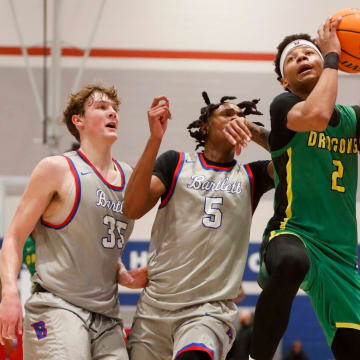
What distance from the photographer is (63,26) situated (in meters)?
9.66

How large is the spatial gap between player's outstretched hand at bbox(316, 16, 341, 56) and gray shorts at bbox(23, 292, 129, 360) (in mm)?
2005

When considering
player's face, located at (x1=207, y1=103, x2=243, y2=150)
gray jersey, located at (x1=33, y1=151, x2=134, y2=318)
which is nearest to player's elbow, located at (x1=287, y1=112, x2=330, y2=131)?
player's face, located at (x1=207, y1=103, x2=243, y2=150)

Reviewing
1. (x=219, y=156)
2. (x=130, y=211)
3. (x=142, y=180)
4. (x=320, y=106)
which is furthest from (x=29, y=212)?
(x=320, y=106)

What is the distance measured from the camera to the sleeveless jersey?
11.0 feet

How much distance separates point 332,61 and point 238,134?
72 cm

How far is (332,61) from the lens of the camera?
3.25m

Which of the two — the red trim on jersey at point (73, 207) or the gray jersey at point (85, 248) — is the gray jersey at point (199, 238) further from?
the red trim on jersey at point (73, 207)

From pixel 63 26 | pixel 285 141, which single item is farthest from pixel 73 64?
pixel 285 141

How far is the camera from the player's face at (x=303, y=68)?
356 cm

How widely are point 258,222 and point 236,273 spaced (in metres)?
5.31

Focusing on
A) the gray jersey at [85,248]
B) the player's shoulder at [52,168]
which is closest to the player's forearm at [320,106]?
the gray jersey at [85,248]

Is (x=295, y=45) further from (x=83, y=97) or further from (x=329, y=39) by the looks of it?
(x=83, y=97)

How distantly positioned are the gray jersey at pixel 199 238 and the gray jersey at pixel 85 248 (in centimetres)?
25

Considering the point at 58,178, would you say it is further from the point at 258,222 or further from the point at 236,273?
the point at 258,222
